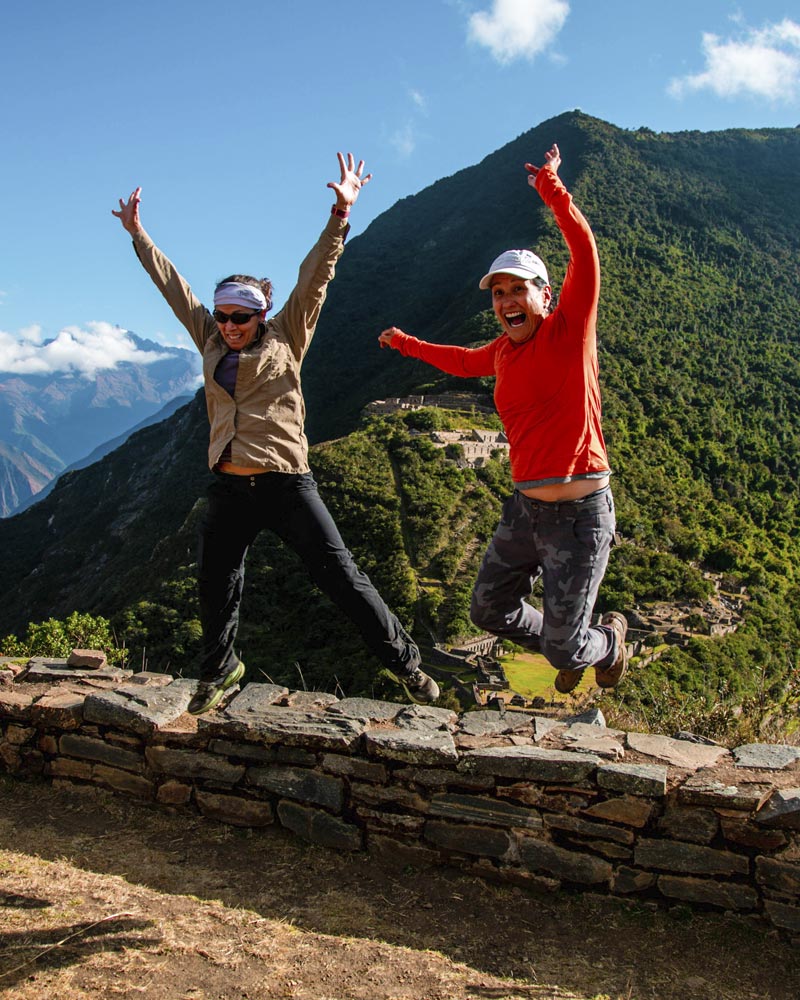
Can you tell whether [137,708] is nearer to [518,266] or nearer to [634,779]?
[634,779]

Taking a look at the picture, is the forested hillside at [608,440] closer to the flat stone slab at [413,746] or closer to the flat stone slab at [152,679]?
the flat stone slab at [413,746]

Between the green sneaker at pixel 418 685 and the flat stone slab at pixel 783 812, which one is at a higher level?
the green sneaker at pixel 418 685

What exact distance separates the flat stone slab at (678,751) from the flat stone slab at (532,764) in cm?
41

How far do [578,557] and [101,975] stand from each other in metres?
2.63

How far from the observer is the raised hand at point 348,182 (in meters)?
4.03

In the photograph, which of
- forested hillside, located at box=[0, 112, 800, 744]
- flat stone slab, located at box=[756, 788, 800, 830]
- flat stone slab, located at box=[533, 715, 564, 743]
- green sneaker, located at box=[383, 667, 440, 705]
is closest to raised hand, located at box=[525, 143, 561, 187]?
green sneaker, located at box=[383, 667, 440, 705]

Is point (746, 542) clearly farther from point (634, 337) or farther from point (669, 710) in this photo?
point (669, 710)

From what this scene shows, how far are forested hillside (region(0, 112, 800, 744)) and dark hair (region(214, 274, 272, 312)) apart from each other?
4139 millimetres

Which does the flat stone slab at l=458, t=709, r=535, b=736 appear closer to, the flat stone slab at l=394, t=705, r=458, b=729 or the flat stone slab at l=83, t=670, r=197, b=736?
the flat stone slab at l=394, t=705, r=458, b=729

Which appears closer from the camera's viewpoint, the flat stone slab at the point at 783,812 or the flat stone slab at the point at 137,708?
the flat stone slab at the point at 783,812

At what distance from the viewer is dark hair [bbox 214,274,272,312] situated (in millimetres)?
4152

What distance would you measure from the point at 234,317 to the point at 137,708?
2.47m

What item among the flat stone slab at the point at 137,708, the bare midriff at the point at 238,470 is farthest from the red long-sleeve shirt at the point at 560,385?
the flat stone slab at the point at 137,708

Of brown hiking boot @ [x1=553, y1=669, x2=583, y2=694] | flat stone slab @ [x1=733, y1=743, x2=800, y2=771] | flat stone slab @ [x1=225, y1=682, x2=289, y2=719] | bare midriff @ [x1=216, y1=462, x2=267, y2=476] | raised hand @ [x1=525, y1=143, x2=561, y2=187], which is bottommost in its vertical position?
flat stone slab @ [x1=225, y1=682, x2=289, y2=719]
